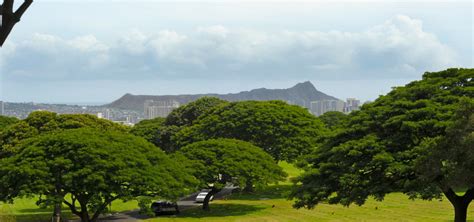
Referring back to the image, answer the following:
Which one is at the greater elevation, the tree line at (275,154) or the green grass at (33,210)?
the tree line at (275,154)

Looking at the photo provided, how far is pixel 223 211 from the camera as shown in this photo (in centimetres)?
3653

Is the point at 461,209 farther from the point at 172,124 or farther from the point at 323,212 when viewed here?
the point at 172,124

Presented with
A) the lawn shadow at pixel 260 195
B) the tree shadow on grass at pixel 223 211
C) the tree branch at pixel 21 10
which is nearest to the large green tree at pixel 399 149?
the tree branch at pixel 21 10

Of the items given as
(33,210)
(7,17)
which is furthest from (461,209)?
(33,210)

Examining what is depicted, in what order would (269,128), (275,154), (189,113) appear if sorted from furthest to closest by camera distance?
1. (189,113)
2. (269,128)
3. (275,154)

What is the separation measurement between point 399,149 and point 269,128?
2779cm

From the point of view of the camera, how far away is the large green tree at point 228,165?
35.3 metres

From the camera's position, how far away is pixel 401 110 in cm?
1845

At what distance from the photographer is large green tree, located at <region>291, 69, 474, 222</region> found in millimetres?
15727

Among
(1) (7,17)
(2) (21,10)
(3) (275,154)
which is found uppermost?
(2) (21,10)

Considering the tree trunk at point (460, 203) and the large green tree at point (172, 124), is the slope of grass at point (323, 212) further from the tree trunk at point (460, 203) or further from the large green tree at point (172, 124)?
the large green tree at point (172, 124)

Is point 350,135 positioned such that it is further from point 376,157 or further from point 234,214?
point 234,214

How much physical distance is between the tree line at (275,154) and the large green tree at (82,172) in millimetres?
50

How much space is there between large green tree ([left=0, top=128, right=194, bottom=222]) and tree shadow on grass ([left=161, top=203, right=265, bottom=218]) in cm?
664
